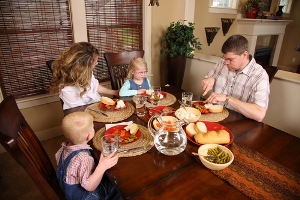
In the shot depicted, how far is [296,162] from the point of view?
98cm

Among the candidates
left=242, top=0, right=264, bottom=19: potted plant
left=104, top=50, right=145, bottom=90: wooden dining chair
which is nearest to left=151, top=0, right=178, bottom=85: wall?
left=104, top=50, right=145, bottom=90: wooden dining chair

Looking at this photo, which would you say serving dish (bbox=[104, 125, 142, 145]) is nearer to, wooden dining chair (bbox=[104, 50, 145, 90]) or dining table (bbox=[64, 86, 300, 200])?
dining table (bbox=[64, 86, 300, 200])

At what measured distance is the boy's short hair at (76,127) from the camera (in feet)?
3.12

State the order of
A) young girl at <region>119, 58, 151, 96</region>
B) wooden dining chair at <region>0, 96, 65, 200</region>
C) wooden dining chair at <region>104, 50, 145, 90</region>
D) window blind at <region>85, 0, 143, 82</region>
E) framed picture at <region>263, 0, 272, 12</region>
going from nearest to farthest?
wooden dining chair at <region>0, 96, 65, 200</region>, young girl at <region>119, 58, 151, 96</region>, wooden dining chair at <region>104, 50, 145, 90</region>, window blind at <region>85, 0, 143, 82</region>, framed picture at <region>263, 0, 272, 12</region>

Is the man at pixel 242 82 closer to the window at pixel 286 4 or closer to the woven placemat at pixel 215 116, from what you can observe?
the woven placemat at pixel 215 116

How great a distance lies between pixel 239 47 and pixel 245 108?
1.39 feet

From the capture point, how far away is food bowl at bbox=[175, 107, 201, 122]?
1.28 m

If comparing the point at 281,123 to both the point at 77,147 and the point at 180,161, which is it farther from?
the point at 77,147

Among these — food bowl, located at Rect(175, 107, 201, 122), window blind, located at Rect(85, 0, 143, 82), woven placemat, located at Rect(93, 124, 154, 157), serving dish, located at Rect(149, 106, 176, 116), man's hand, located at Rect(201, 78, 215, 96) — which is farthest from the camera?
window blind, located at Rect(85, 0, 143, 82)

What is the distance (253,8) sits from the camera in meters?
4.32

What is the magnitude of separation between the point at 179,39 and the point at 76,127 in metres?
2.08

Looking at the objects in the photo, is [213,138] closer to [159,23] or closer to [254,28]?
[159,23]

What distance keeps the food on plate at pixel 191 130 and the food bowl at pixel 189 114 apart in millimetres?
78

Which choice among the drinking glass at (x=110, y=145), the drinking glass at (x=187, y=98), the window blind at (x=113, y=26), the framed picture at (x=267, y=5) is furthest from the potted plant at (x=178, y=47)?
the framed picture at (x=267, y=5)
